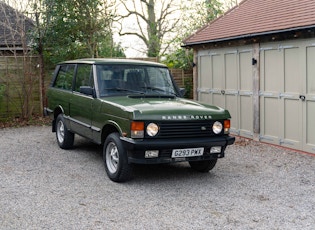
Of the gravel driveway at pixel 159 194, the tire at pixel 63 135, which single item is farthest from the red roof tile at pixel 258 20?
the tire at pixel 63 135

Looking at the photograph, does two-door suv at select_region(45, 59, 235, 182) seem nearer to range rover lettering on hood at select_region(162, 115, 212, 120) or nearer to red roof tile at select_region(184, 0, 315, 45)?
range rover lettering on hood at select_region(162, 115, 212, 120)

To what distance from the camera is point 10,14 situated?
13805 mm

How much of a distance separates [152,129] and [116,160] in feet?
3.04

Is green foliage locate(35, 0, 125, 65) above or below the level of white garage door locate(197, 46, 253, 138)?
above

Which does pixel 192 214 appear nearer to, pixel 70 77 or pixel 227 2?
pixel 70 77

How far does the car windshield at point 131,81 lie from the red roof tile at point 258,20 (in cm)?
317

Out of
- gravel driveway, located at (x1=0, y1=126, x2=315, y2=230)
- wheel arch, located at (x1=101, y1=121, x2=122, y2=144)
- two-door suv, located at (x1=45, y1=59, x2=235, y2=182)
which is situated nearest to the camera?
gravel driveway, located at (x1=0, y1=126, x2=315, y2=230)

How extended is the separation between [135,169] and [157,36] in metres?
17.2

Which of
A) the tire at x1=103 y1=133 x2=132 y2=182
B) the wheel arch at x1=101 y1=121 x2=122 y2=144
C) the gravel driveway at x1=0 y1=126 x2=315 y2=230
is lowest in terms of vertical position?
the gravel driveway at x1=0 y1=126 x2=315 y2=230

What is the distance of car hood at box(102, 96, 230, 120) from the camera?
6.16 metres

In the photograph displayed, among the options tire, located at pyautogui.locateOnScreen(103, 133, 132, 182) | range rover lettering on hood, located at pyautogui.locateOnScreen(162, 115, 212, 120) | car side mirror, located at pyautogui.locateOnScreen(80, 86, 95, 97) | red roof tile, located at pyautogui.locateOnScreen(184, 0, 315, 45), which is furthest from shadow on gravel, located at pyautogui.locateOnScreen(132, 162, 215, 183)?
red roof tile, located at pyautogui.locateOnScreen(184, 0, 315, 45)

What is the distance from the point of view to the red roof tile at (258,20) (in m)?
9.20

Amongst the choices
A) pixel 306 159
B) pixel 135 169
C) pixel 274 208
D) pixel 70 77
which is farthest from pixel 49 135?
pixel 274 208

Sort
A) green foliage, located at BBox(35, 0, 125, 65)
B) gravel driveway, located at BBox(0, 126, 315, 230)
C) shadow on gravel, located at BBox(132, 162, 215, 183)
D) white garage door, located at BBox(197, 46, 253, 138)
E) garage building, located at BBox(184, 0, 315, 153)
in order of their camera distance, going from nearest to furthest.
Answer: gravel driveway, located at BBox(0, 126, 315, 230)
shadow on gravel, located at BBox(132, 162, 215, 183)
garage building, located at BBox(184, 0, 315, 153)
white garage door, located at BBox(197, 46, 253, 138)
green foliage, located at BBox(35, 0, 125, 65)
